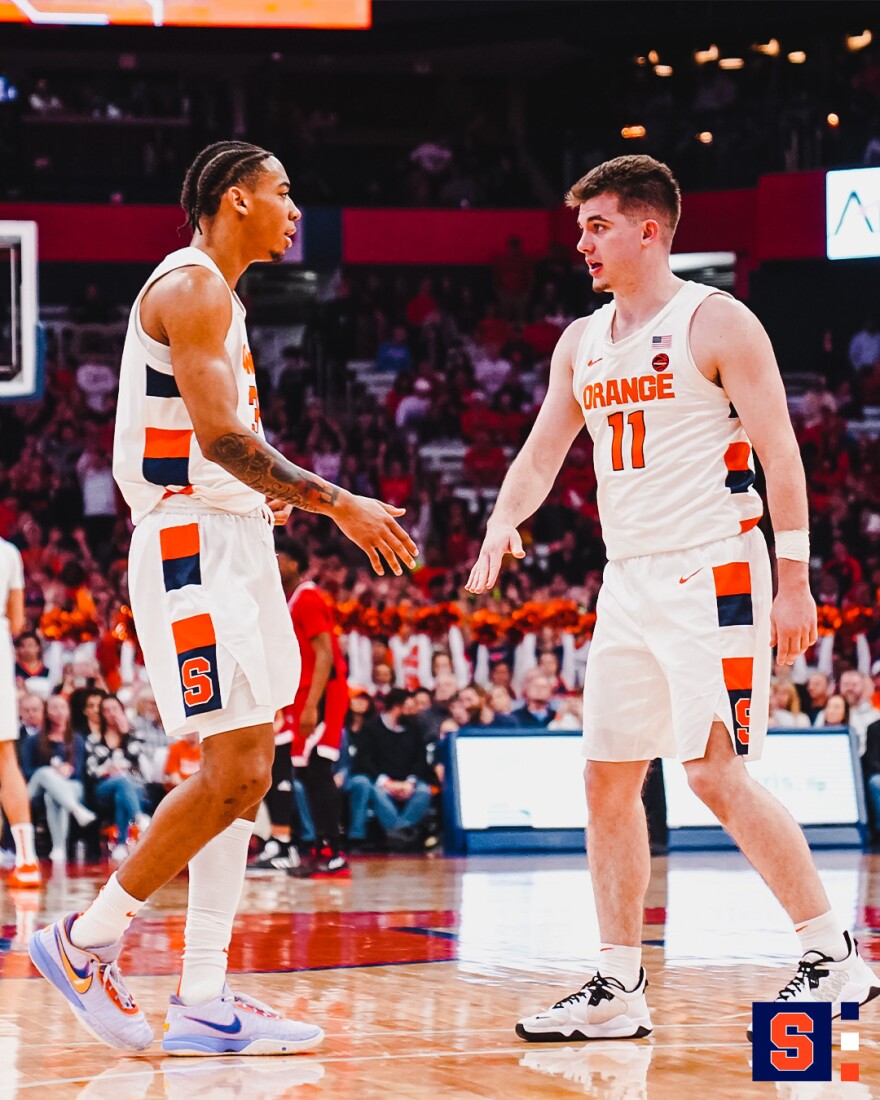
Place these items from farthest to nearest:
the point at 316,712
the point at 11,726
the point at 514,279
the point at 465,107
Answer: the point at 465,107, the point at 514,279, the point at 316,712, the point at 11,726

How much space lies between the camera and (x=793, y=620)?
4.54 metres

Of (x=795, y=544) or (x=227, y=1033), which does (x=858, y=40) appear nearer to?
(x=795, y=544)

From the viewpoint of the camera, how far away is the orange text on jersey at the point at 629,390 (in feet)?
15.5

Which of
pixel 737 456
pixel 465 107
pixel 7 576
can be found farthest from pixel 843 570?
pixel 737 456

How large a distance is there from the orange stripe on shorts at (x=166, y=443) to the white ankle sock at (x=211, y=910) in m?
0.97

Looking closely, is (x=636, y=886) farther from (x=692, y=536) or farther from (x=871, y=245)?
(x=871, y=245)

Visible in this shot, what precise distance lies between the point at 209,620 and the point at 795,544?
1528 millimetres

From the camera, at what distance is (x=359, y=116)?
25812 mm

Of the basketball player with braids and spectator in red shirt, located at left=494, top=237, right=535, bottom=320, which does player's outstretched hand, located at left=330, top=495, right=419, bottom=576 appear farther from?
spectator in red shirt, located at left=494, top=237, right=535, bottom=320

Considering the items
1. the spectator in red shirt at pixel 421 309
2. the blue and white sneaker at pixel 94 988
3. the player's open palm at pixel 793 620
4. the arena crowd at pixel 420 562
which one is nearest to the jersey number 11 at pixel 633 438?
the player's open palm at pixel 793 620

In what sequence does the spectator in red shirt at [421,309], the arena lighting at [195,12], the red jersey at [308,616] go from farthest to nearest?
the spectator in red shirt at [421,309], the arena lighting at [195,12], the red jersey at [308,616]

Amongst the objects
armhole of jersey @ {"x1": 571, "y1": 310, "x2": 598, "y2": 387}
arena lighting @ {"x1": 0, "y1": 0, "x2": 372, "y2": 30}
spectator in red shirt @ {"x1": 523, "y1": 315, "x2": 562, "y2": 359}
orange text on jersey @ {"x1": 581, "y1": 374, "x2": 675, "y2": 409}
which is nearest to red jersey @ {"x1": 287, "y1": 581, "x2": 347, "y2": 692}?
armhole of jersey @ {"x1": 571, "y1": 310, "x2": 598, "y2": 387}

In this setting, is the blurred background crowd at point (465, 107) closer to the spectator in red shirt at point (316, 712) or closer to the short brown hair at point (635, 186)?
the spectator in red shirt at point (316, 712)

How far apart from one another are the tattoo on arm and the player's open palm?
1.19 metres
